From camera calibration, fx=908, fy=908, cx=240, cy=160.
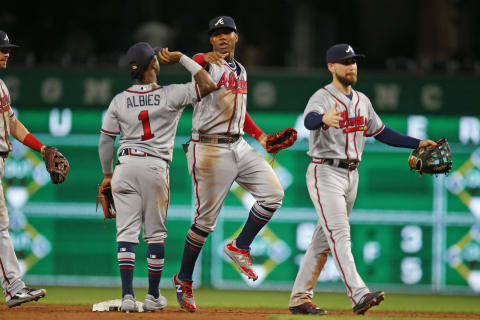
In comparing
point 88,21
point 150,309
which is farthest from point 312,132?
point 88,21

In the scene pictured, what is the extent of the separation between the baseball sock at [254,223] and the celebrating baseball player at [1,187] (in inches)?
58.2

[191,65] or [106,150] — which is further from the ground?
[191,65]

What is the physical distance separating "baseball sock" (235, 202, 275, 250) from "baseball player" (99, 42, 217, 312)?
646 millimetres

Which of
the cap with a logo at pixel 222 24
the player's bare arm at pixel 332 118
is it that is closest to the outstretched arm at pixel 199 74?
the cap with a logo at pixel 222 24

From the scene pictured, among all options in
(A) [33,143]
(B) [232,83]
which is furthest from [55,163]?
(B) [232,83]

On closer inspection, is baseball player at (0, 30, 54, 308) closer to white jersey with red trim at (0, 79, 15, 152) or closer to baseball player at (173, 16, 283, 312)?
white jersey with red trim at (0, 79, 15, 152)

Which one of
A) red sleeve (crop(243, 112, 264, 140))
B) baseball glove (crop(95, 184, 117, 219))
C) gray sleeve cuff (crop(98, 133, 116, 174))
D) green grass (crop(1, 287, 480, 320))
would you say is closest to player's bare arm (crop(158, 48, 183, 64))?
gray sleeve cuff (crop(98, 133, 116, 174))

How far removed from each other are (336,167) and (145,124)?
4.71 feet

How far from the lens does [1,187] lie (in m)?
6.90

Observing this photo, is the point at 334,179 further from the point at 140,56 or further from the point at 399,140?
the point at 140,56

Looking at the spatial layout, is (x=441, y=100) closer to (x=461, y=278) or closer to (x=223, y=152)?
(x=461, y=278)

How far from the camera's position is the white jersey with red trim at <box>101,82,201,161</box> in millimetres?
6637

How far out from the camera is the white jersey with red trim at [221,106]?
6816 millimetres

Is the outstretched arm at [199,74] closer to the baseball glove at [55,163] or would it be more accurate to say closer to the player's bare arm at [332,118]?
the player's bare arm at [332,118]
